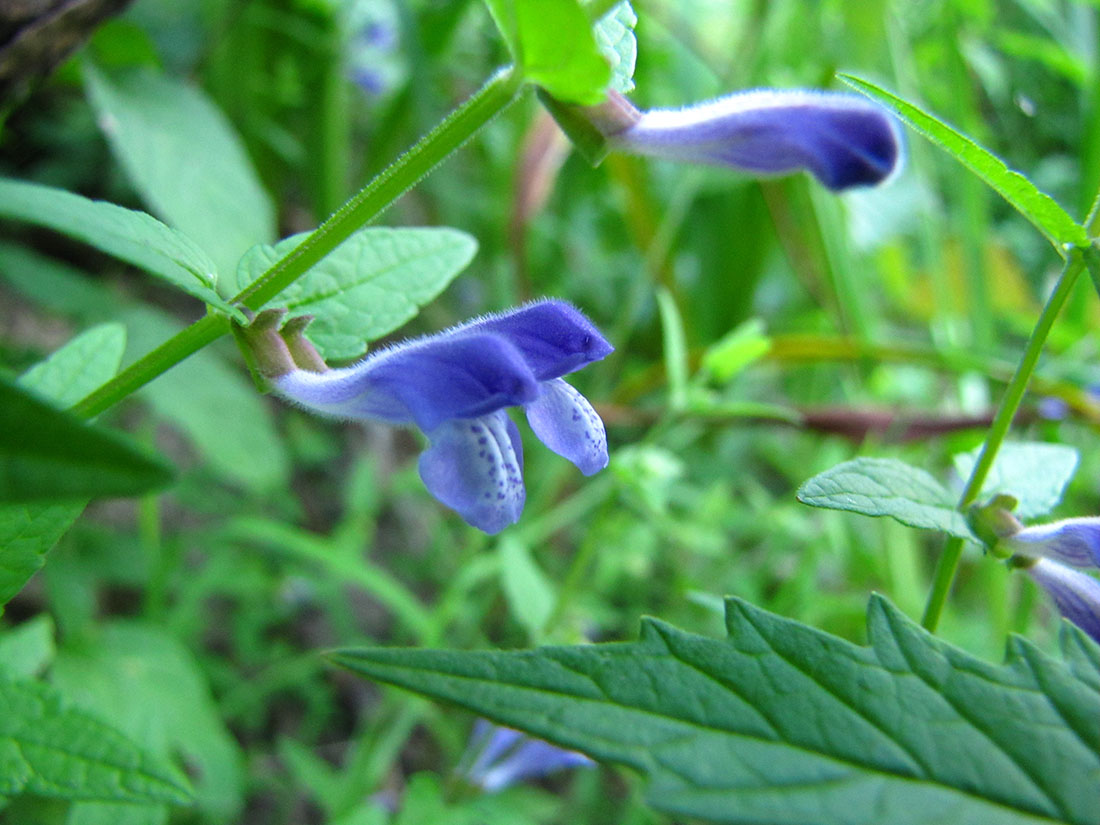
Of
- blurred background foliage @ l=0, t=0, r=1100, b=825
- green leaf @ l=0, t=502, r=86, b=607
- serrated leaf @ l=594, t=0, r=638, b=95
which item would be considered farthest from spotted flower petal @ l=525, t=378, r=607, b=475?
blurred background foliage @ l=0, t=0, r=1100, b=825

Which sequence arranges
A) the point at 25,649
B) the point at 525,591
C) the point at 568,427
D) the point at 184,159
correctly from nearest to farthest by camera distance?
the point at 568,427
the point at 25,649
the point at 525,591
the point at 184,159

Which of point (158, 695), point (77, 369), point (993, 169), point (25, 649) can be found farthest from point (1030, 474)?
point (158, 695)

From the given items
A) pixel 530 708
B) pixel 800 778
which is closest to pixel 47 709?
pixel 530 708

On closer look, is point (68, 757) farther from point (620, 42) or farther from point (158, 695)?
point (158, 695)

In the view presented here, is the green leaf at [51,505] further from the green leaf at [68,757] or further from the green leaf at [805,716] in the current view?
the green leaf at [805,716]

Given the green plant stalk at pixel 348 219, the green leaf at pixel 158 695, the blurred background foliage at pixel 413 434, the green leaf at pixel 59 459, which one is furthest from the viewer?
the blurred background foliage at pixel 413 434

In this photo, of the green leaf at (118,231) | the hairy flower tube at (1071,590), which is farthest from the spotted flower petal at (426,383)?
the hairy flower tube at (1071,590)

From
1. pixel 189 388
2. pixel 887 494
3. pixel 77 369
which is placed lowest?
pixel 189 388
